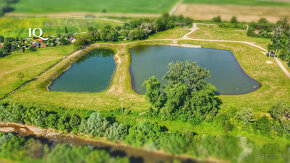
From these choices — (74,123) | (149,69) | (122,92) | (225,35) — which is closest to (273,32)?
(225,35)

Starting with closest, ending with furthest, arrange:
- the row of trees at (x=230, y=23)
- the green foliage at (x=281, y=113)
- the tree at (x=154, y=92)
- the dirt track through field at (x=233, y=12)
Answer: the green foliage at (x=281, y=113)
the tree at (x=154, y=92)
the row of trees at (x=230, y=23)
the dirt track through field at (x=233, y=12)

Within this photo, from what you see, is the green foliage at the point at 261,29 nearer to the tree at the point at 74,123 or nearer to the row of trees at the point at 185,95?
the row of trees at the point at 185,95

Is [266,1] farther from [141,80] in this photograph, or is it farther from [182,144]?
[182,144]

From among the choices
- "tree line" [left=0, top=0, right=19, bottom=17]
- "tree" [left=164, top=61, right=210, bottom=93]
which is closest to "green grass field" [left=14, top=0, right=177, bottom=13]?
"tree line" [left=0, top=0, right=19, bottom=17]

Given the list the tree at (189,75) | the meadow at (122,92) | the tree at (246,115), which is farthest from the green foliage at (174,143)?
the tree at (246,115)

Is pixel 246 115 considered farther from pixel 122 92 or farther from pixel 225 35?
pixel 225 35

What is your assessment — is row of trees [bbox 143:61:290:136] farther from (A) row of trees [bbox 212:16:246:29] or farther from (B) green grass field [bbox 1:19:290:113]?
(A) row of trees [bbox 212:16:246:29]
